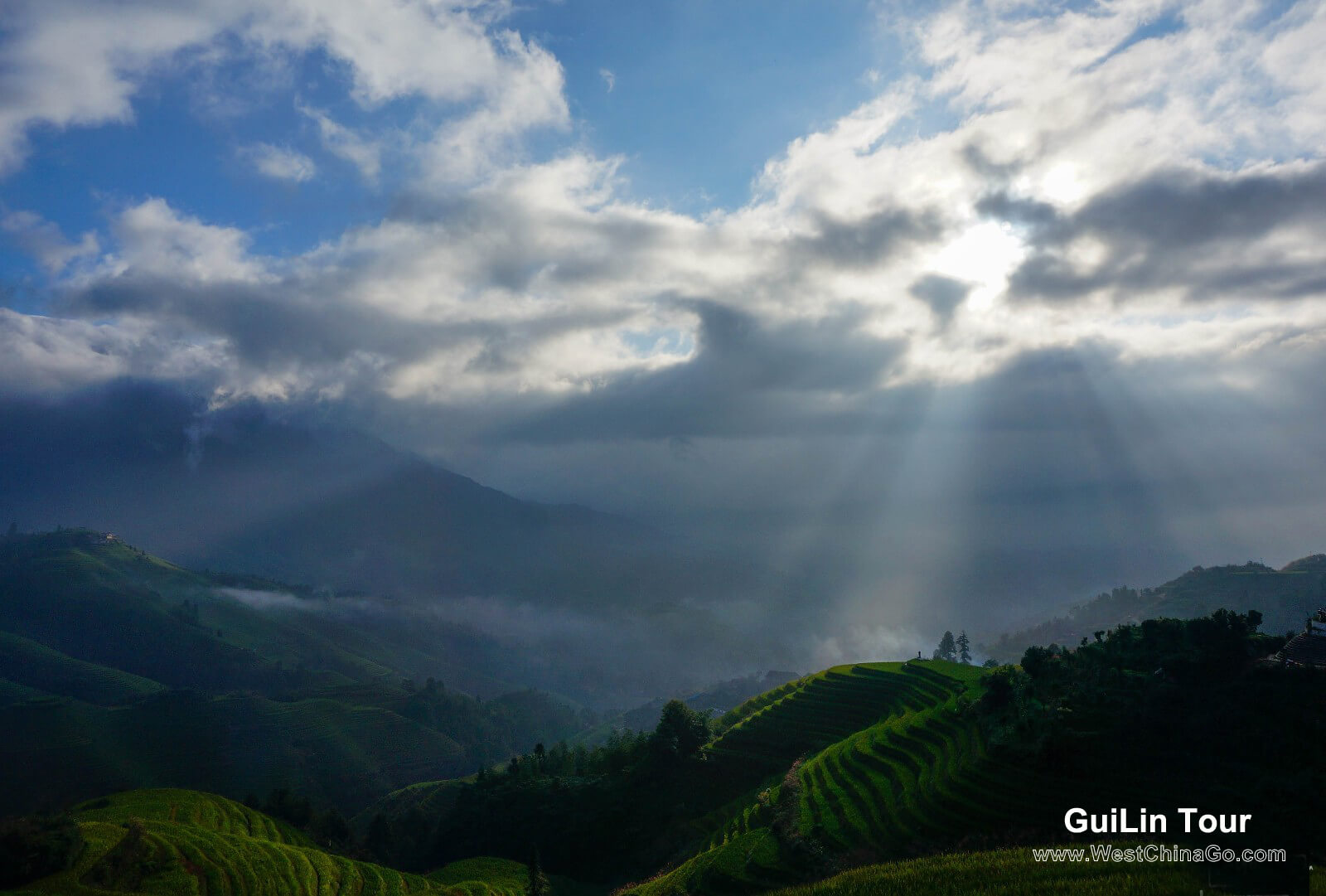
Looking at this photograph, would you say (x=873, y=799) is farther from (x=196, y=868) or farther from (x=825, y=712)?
(x=196, y=868)

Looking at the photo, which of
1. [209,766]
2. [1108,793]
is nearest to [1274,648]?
[1108,793]

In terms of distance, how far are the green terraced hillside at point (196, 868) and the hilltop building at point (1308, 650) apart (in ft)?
211

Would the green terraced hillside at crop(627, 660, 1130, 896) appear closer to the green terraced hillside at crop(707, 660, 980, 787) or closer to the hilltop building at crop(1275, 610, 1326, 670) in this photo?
the green terraced hillside at crop(707, 660, 980, 787)

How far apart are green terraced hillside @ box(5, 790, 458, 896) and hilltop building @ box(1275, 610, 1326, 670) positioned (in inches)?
2531

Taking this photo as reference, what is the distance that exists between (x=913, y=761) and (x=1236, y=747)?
65.2ft

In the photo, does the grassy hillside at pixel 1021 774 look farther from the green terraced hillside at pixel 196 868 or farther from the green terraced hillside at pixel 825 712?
the green terraced hillside at pixel 196 868

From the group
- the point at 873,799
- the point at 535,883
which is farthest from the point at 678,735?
the point at 873,799

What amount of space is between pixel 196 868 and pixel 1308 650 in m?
79.3

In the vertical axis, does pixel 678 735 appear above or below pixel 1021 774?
below

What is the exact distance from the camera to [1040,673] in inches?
2234

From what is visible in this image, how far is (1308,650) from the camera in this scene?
1817 inches

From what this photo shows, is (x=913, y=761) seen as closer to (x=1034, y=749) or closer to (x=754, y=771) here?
(x=1034, y=749)

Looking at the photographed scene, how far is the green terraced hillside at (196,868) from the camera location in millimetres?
44531

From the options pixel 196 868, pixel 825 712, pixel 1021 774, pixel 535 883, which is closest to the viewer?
pixel 1021 774
